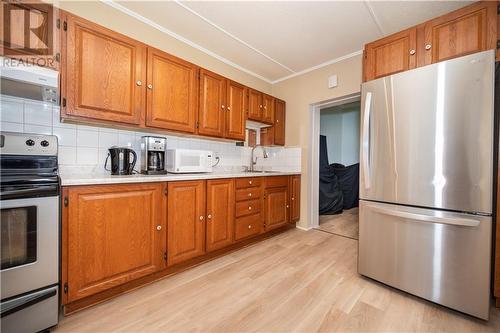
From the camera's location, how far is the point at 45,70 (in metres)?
1.26

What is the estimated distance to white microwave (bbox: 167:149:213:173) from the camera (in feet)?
Result: 6.86

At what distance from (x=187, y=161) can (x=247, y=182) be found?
736 mm

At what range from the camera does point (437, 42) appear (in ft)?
5.32

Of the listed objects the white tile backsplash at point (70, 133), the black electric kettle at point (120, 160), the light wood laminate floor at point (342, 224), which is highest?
the white tile backsplash at point (70, 133)

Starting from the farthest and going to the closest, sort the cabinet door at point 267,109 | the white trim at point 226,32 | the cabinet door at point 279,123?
the cabinet door at point 279,123, the cabinet door at point 267,109, the white trim at point 226,32

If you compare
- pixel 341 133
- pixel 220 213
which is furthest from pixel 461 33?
pixel 341 133

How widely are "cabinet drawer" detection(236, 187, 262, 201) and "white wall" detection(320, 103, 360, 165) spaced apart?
126 inches

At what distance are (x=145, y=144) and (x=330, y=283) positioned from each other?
2.12 metres

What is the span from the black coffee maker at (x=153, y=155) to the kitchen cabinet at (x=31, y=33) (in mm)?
819

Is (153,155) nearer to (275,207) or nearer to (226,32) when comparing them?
(226,32)

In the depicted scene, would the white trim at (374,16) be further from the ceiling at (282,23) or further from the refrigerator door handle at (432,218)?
the refrigerator door handle at (432,218)

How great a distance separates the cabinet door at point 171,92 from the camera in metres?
1.91

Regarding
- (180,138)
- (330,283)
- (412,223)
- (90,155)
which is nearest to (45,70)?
(90,155)

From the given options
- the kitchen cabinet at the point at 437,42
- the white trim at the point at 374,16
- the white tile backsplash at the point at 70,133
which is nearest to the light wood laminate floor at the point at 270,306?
the white tile backsplash at the point at 70,133
